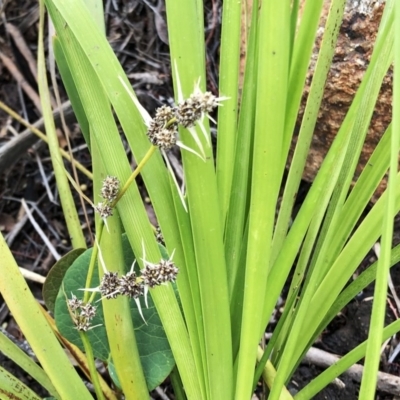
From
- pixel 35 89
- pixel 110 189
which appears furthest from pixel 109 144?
pixel 35 89

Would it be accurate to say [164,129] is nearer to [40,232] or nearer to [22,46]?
[40,232]

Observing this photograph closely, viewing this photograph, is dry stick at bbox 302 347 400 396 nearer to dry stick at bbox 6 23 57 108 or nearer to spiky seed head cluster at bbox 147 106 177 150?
spiky seed head cluster at bbox 147 106 177 150

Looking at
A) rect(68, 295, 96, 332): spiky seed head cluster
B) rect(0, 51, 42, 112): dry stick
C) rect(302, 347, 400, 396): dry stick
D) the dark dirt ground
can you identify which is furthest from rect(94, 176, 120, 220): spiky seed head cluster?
rect(0, 51, 42, 112): dry stick

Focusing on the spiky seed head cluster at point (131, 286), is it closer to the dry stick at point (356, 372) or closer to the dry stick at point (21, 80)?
the dry stick at point (356, 372)

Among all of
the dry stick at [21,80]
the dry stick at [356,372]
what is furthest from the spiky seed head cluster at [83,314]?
the dry stick at [21,80]

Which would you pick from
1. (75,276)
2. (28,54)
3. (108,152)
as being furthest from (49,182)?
(108,152)

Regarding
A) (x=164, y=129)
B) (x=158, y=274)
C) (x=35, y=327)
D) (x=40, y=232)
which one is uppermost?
(x=164, y=129)

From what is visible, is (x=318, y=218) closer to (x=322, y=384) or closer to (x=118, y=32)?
(x=322, y=384)
